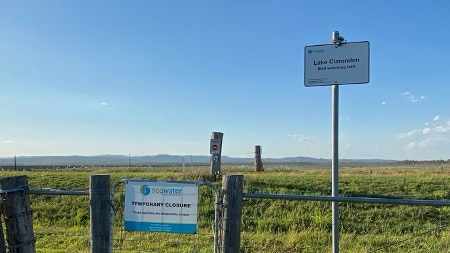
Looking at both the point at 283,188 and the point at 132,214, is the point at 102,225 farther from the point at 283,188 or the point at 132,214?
the point at 283,188

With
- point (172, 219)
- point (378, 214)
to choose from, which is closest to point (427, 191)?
point (378, 214)

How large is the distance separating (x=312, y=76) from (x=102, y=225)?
239cm

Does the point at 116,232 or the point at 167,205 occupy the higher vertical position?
the point at 167,205

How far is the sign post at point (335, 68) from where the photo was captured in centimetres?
446

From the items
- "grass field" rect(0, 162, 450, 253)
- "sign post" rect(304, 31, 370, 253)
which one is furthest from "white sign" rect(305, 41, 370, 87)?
"grass field" rect(0, 162, 450, 253)

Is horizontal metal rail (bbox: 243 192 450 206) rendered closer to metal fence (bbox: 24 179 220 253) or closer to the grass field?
metal fence (bbox: 24 179 220 253)

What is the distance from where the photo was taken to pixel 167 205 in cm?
408

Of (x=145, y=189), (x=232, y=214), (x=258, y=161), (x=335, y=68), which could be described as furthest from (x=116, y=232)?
(x=258, y=161)

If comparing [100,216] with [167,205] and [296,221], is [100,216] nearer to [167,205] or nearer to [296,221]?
[167,205]

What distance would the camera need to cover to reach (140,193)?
13.5 ft

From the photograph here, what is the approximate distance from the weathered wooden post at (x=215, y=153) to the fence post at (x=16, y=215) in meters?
9.91

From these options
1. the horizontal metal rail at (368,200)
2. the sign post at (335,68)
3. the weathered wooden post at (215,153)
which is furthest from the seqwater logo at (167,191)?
the weathered wooden post at (215,153)

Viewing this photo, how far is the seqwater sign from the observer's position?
4.06m

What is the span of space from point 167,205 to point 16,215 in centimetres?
131
